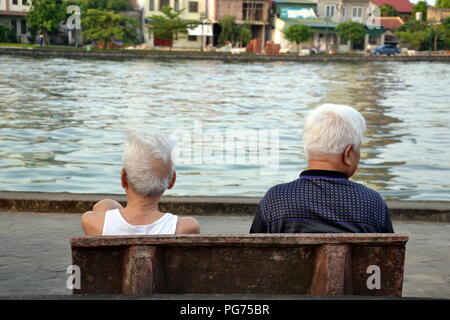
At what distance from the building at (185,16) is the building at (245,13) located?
3.48ft

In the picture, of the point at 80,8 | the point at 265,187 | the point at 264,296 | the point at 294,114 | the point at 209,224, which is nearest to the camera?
the point at 264,296

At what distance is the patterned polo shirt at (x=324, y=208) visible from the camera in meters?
3.29

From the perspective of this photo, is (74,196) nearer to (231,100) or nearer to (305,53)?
(231,100)

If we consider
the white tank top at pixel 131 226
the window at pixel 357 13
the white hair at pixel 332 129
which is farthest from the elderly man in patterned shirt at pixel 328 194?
the window at pixel 357 13

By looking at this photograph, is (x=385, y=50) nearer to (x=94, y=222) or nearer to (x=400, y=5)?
(x=400, y=5)

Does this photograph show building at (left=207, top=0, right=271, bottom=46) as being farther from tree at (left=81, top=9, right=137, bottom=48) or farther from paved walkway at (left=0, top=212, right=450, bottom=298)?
paved walkway at (left=0, top=212, right=450, bottom=298)

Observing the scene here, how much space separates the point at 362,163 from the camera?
13.4 m

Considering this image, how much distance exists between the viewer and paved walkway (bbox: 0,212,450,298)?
471 centimetres

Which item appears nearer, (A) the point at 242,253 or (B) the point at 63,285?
(A) the point at 242,253

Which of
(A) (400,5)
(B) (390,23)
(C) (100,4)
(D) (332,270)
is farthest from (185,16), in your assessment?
(D) (332,270)

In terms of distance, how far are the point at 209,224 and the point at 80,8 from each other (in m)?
67.2

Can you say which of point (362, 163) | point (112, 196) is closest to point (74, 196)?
point (112, 196)

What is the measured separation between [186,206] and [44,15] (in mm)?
61942

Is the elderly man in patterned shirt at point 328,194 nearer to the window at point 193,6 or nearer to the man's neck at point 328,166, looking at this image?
the man's neck at point 328,166
